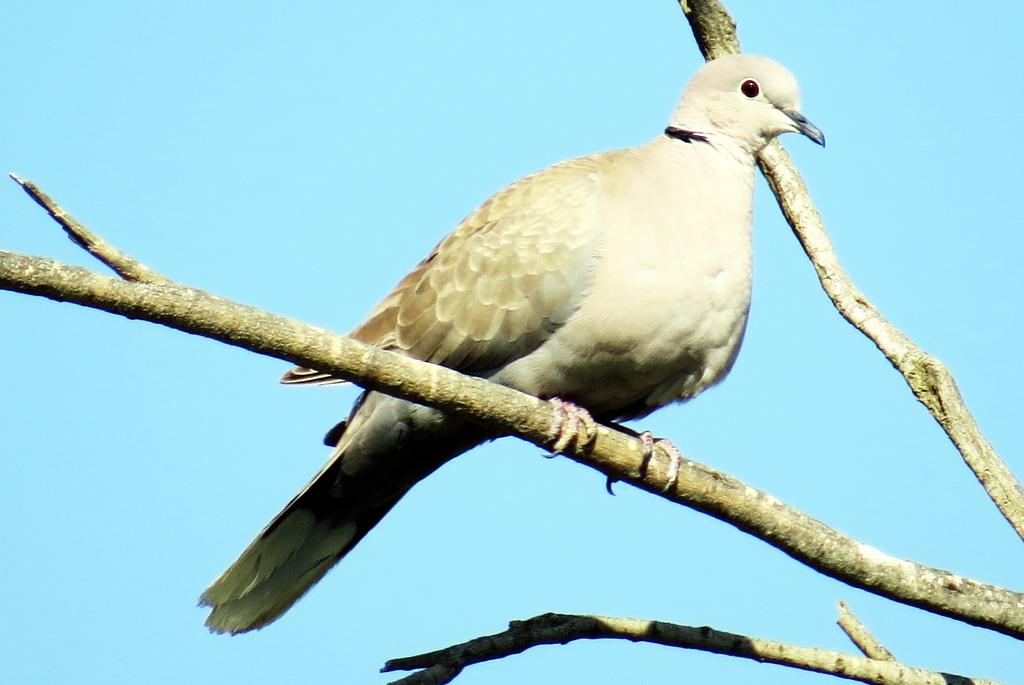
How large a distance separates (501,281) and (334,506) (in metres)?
1.05

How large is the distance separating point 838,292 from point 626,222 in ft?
2.45

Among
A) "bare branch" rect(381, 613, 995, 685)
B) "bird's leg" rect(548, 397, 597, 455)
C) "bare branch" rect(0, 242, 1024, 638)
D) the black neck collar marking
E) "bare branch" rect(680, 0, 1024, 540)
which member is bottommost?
"bare branch" rect(381, 613, 995, 685)

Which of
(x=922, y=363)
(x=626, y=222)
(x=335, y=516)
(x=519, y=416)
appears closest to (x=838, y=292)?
(x=922, y=363)

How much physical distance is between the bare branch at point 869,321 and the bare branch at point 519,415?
423 millimetres

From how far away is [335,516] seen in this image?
191 inches

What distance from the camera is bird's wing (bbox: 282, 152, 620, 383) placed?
14.7ft

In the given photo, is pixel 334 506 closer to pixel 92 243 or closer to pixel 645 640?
pixel 645 640

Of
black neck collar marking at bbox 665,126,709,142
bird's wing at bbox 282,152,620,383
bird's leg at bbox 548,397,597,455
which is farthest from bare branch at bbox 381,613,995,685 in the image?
black neck collar marking at bbox 665,126,709,142

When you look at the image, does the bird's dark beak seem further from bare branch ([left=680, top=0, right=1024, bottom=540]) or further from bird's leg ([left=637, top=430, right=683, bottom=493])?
bird's leg ([left=637, top=430, right=683, bottom=493])

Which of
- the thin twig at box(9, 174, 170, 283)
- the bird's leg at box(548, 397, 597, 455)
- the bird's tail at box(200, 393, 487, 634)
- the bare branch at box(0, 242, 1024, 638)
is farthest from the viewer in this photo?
the bird's tail at box(200, 393, 487, 634)

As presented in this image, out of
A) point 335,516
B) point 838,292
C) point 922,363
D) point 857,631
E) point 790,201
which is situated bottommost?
point 857,631

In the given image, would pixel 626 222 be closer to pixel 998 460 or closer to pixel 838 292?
pixel 838 292

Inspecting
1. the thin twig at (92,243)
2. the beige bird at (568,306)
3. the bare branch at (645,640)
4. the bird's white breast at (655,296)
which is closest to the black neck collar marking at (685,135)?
the beige bird at (568,306)

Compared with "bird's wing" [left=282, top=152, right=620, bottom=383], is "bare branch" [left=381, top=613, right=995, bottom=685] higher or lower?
lower
